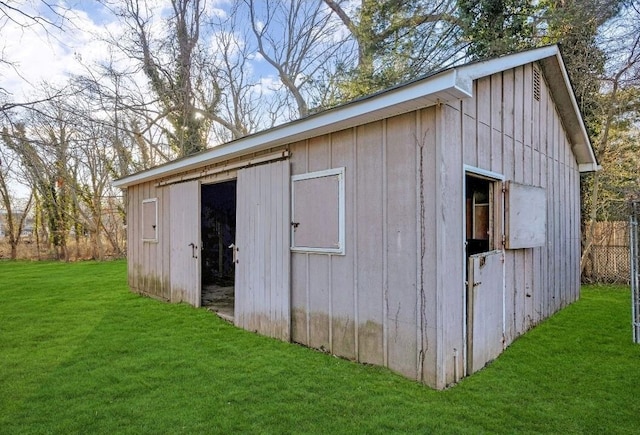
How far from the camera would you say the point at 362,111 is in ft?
10.8

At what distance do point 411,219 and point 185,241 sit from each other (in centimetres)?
433

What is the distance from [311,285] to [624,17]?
30.3 ft

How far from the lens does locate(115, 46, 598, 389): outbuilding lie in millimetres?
3076

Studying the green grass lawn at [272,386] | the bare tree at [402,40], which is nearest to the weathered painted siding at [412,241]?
the green grass lawn at [272,386]

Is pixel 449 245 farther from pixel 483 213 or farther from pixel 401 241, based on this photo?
pixel 483 213

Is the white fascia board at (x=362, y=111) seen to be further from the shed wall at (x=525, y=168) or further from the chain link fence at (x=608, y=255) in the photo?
the chain link fence at (x=608, y=255)

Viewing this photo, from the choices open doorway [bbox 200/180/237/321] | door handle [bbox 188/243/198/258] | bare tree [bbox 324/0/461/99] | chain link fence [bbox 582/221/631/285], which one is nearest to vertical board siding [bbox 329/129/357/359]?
door handle [bbox 188/243/198/258]

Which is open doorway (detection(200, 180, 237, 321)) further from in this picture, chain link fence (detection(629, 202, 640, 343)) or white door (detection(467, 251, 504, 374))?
chain link fence (detection(629, 202, 640, 343))

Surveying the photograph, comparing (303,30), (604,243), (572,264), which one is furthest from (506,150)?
(303,30)


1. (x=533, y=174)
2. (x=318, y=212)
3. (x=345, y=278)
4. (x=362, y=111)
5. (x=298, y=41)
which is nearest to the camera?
(x=362, y=111)

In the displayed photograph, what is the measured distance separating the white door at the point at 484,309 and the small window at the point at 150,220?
5836 millimetres

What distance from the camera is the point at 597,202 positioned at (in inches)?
340

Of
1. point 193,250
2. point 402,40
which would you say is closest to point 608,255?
point 402,40

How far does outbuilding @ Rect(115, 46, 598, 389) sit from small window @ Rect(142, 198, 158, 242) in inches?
52.7
